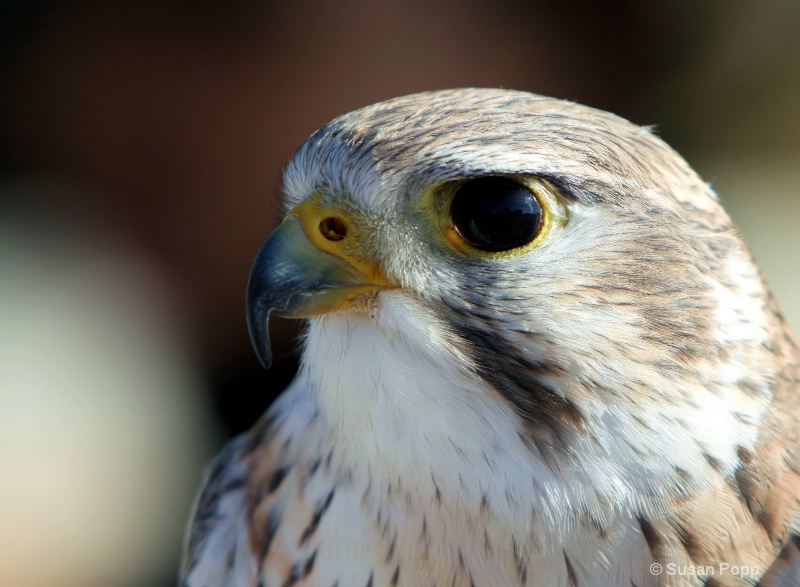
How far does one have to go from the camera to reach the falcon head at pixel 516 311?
143 centimetres

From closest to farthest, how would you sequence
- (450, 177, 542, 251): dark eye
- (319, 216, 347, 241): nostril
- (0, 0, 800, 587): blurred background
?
(450, 177, 542, 251): dark eye → (319, 216, 347, 241): nostril → (0, 0, 800, 587): blurred background

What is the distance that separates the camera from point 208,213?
487cm

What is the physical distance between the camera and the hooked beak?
1487mm

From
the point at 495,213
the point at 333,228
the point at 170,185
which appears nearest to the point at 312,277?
the point at 333,228

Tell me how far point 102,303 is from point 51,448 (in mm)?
975

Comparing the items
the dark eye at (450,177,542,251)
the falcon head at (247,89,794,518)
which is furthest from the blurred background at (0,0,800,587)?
the dark eye at (450,177,542,251)

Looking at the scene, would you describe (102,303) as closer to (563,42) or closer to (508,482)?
(563,42)

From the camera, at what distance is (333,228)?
1.56m

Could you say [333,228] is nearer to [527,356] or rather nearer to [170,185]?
[527,356]

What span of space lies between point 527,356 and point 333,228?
419mm

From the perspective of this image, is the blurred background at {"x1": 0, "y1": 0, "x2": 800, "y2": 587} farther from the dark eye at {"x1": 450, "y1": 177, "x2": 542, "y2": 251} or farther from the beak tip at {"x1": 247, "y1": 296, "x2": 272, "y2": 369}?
the dark eye at {"x1": 450, "y1": 177, "x2": 542, "y2": 251}

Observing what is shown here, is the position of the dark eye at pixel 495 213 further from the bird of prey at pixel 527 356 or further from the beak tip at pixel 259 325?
the beak tip at pixel 259 325

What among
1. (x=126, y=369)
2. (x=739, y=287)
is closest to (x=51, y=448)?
(x=126, y=369)

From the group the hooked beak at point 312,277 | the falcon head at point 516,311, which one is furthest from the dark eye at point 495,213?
the hooked beak at point 312,277
